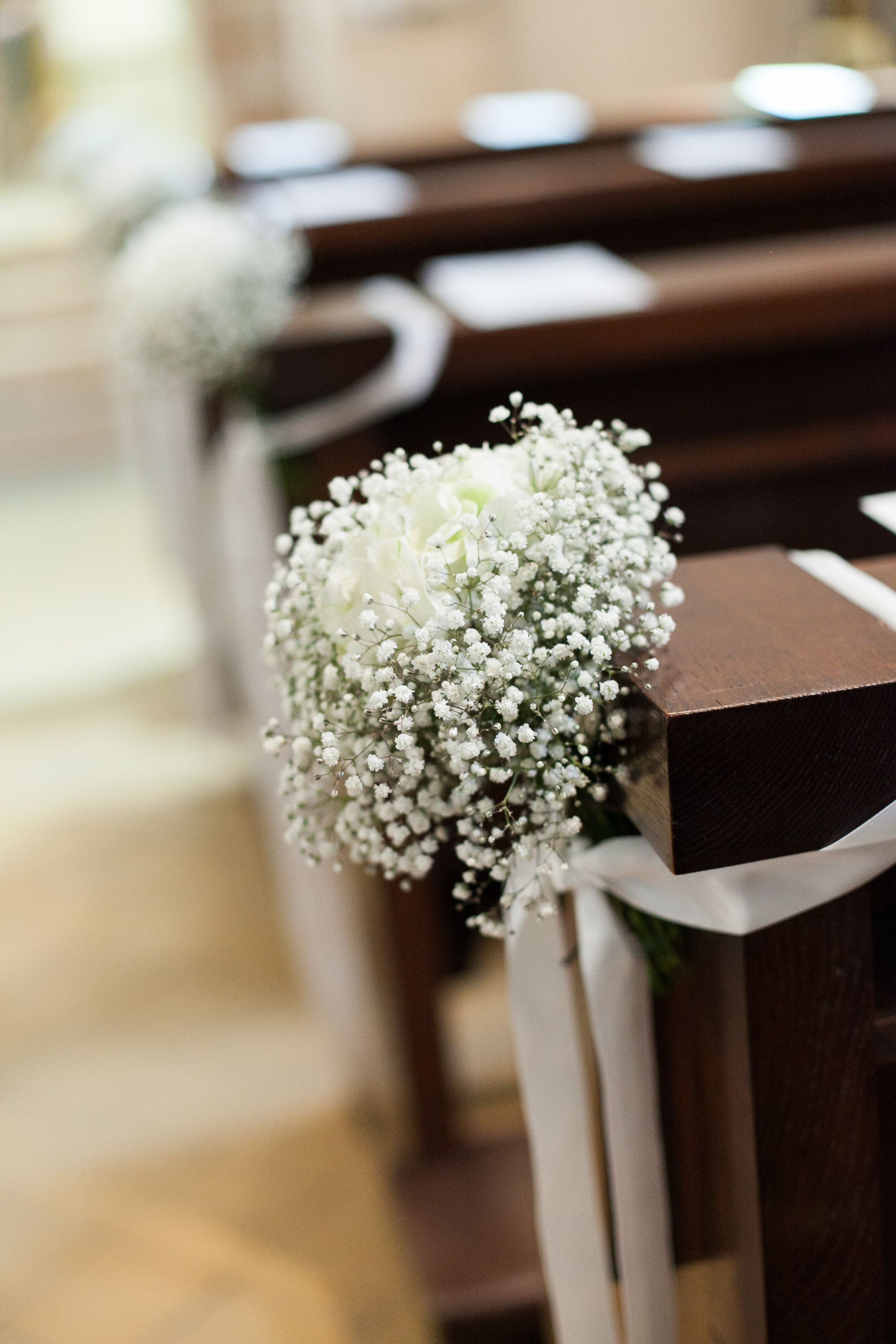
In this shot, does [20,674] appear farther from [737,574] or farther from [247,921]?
[737,574]

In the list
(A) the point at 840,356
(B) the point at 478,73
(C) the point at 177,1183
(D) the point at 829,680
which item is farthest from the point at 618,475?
(B) the point at 478,73

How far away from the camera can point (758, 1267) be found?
0.86 m

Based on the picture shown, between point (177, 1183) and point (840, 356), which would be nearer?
point (840, 356)

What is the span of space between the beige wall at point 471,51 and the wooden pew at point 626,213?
181 inches

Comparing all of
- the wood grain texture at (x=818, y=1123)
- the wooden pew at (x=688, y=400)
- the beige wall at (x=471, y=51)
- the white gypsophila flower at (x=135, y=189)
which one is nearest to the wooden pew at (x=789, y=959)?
the wood grain texture at (x=818, y=1123)

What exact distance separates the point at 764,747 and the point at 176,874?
8.60 ft

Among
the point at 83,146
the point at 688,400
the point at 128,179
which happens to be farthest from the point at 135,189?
the point at 688,400

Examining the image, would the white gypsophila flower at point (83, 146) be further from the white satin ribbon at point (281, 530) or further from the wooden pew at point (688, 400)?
the wooden pew at point (688, 400)

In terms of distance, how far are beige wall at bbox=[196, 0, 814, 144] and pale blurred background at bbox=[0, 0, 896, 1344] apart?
0.01m

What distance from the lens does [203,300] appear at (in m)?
1.81

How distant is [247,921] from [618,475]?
2.28 meters

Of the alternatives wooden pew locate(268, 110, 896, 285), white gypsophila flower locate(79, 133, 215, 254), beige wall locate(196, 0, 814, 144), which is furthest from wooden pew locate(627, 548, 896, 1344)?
beige wall locate(196, 0, 814, 144)

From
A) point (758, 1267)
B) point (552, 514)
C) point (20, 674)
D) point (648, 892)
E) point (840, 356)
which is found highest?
point (552, 514)

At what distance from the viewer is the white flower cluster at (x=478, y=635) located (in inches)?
30.8
